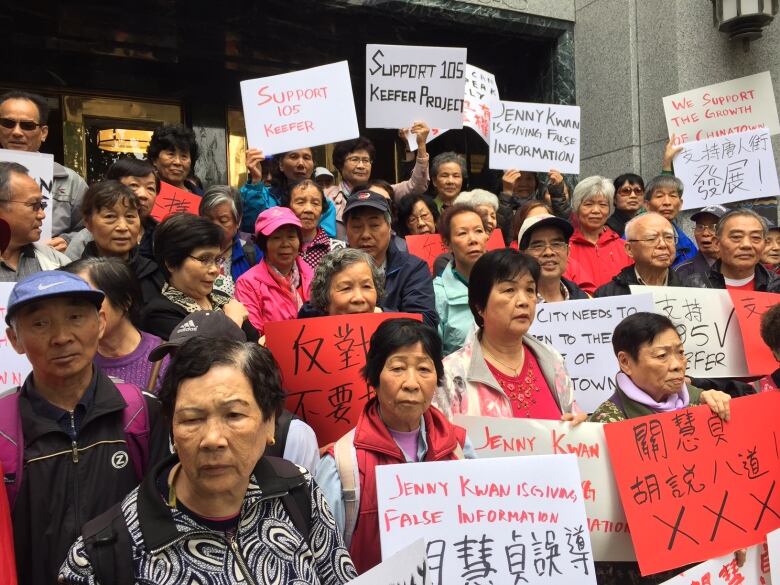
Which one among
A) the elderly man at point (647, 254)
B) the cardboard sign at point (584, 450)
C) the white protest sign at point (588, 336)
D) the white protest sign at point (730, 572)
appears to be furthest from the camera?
the elderly man at point (647, 254)

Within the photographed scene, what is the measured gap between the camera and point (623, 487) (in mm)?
3178

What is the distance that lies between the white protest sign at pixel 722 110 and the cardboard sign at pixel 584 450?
19.2ft

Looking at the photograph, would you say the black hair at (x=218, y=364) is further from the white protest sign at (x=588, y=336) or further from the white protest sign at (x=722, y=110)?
the white protest sign at (x=722, y=110)

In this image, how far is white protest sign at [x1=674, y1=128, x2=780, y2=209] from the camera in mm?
7547

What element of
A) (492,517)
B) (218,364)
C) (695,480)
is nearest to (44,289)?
(218,364)

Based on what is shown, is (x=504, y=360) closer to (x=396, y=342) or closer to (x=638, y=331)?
(x=638, y=331)

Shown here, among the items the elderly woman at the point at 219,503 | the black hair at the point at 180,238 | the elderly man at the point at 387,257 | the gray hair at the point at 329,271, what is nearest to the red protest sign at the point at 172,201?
the elderly man at the point at 387,257

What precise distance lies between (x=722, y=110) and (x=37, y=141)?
6.34 m

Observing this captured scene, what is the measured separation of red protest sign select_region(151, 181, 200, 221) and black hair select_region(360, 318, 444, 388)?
308cm

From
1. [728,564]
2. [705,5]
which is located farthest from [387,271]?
[705,5]

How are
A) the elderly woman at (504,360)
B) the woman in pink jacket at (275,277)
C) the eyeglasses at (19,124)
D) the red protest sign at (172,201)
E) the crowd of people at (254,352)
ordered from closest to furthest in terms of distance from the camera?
1. the crowd of people at (254,352)
2. the elderly woman at (504,360)
3. the woman in pink jacket at (275,277)
4. the eyeglasses at (19,124)
5. the red protest sign at (172,201)

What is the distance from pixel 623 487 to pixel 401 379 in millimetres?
961

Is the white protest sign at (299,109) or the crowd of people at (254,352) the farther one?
the white protest sign at (299,109)

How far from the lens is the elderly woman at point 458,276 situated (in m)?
4.68
